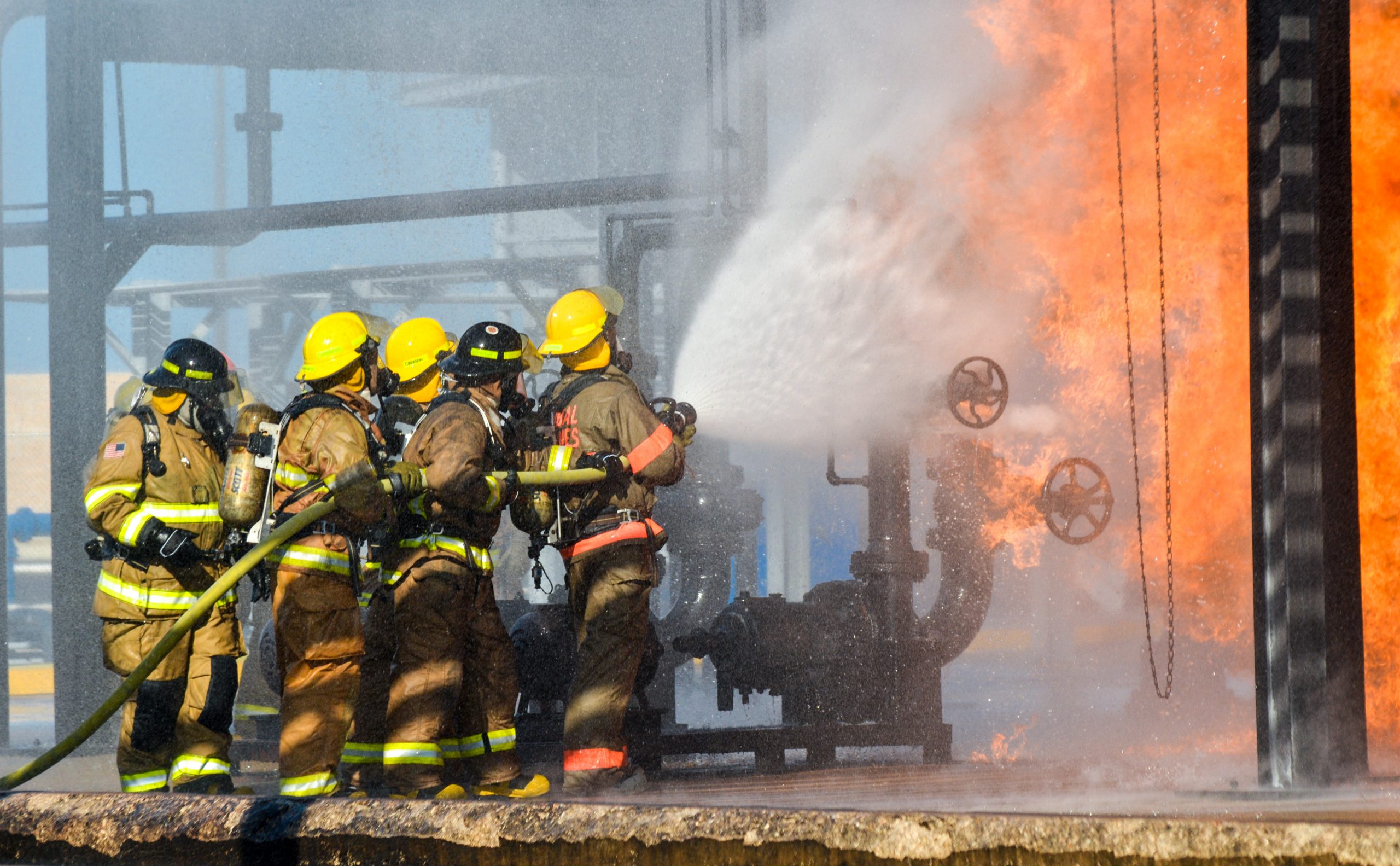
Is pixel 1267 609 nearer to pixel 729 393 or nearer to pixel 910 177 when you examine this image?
pixel 729 393

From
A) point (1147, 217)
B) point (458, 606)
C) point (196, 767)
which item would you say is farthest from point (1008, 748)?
point (196, 767)

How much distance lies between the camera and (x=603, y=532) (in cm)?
459

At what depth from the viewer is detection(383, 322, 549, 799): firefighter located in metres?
4.35

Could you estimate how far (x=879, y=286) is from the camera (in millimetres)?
7312

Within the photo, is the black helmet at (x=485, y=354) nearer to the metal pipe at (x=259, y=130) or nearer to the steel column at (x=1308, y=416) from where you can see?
the steel column at (x=1308, y=416)

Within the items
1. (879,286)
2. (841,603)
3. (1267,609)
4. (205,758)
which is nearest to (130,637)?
(205,758)

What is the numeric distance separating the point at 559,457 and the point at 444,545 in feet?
1.78

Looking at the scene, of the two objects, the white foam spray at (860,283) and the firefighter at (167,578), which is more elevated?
the white foam spray at (860,283)

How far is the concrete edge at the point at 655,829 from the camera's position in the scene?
2.51 meters

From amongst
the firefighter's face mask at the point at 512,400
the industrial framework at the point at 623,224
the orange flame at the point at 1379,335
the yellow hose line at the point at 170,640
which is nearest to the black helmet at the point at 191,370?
the yellow hose line at the point at 170,640

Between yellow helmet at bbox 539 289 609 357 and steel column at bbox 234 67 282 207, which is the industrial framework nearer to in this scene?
steel column at bbox 234 67 282 207

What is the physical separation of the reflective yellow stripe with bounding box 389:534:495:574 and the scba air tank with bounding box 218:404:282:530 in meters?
0.54

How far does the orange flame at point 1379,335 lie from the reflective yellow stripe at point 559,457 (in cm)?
309

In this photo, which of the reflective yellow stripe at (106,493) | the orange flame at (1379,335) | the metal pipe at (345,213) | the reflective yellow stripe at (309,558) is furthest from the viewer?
the metal pipe at (345,213)
